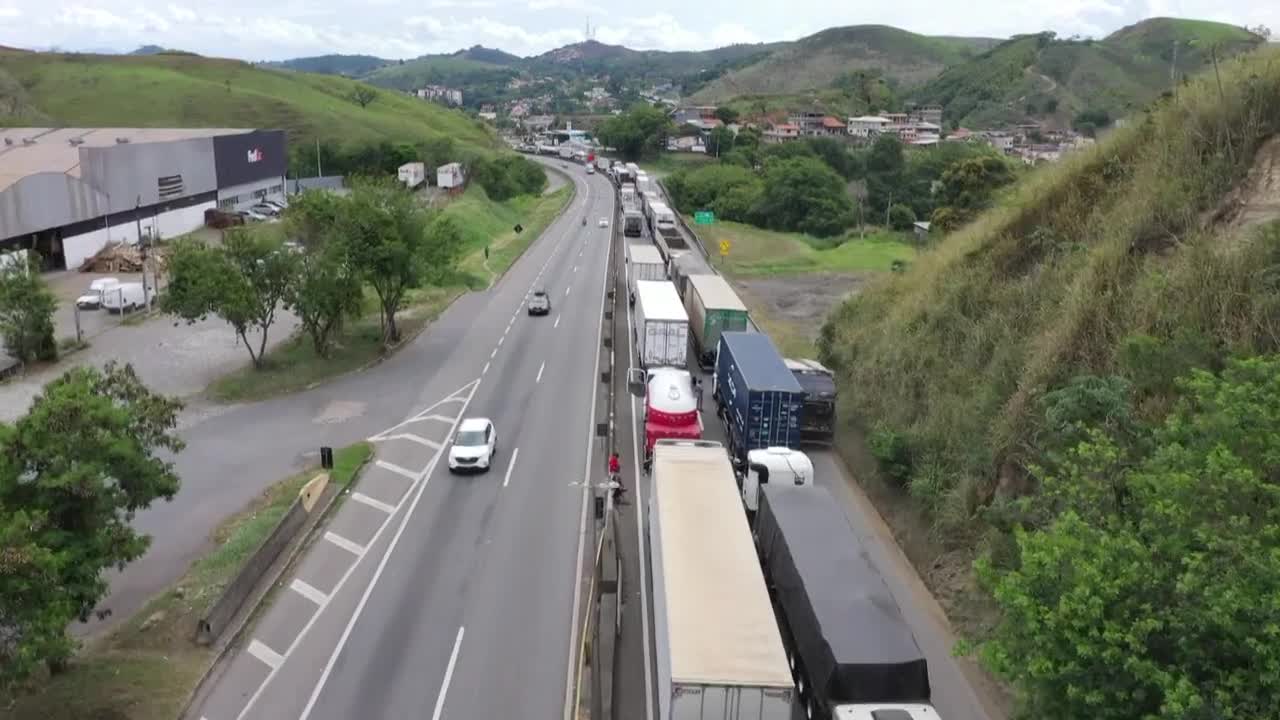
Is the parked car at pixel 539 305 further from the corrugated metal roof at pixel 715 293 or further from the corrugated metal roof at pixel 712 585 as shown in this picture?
the corrugated metal roof at pixel 712 585

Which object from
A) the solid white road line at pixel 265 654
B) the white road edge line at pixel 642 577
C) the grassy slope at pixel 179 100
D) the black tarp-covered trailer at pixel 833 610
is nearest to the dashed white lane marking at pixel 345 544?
the solid white road line at pixel 265 654

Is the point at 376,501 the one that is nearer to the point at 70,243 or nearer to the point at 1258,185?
the point at 1258,185

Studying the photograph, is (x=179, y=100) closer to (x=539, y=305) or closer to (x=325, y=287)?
(x=539, y=305)

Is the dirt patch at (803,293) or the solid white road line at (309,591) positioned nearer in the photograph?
the solid white road line at (309,591)

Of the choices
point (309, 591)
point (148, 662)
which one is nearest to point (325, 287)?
point (309, 591)

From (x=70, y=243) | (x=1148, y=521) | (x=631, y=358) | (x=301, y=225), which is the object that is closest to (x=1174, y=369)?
(x=1148, y=521)
